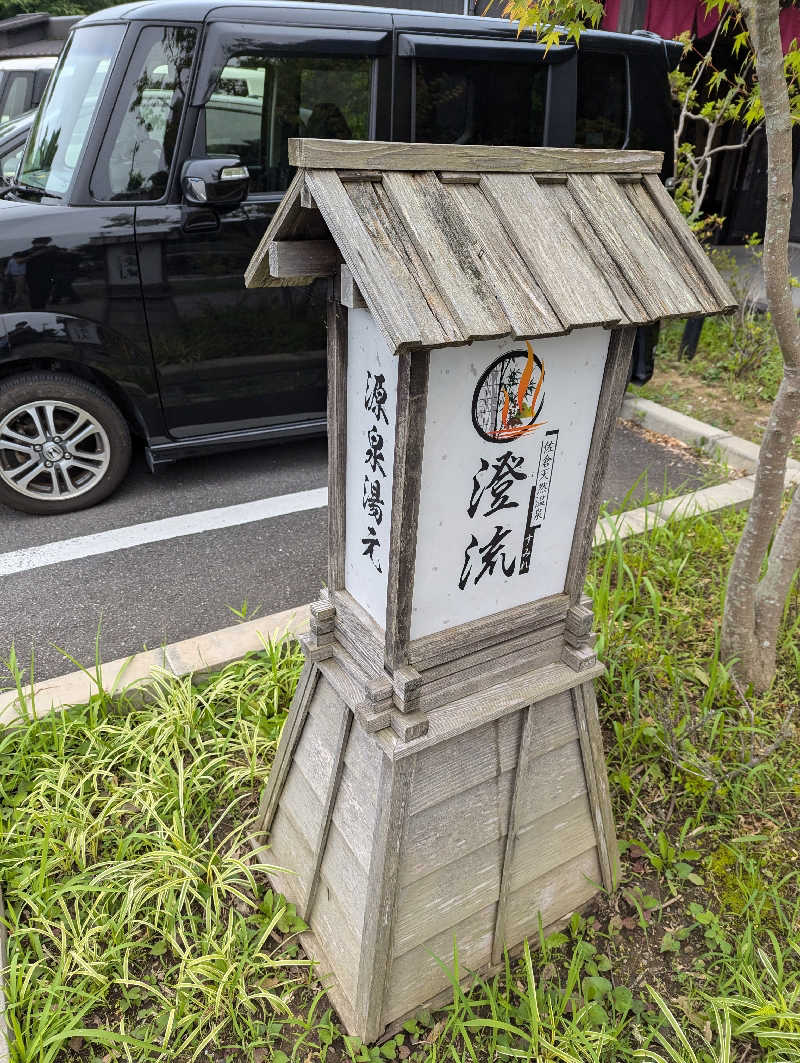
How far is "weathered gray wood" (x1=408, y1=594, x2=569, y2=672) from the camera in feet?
4.73

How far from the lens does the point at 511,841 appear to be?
5.54 feet

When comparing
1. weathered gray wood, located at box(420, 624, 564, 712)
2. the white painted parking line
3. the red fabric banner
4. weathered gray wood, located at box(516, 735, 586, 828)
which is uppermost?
the red fabric banner

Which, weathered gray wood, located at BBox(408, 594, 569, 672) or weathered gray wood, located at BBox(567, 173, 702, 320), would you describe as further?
weathered gray wood, located at BBox(408, 594, 569, 672)

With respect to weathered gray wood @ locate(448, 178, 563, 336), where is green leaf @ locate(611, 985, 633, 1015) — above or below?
below

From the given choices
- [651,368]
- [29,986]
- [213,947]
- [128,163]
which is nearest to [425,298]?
[213,947]

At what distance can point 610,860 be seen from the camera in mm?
1941

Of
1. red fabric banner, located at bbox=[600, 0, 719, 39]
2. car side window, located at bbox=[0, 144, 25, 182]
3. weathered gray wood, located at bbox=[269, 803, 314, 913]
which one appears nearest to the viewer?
weathered gray wood, located at bbox=[269, 803, 314, 913]

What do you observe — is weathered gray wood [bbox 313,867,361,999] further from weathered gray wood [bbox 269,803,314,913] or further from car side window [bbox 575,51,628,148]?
car side window [bbox 575,51,628,148]

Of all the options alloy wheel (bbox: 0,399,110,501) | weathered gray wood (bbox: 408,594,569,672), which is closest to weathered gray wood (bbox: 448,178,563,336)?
weathered gray wood (bbox: 408,594,569,672)

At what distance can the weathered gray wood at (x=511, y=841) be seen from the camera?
1659mm

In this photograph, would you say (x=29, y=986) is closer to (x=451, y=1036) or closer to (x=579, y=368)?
(x=451, y=1036)

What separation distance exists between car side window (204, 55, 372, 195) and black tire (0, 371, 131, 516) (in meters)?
1.28

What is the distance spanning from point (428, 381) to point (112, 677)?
5.65ft

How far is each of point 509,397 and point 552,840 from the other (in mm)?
1188
